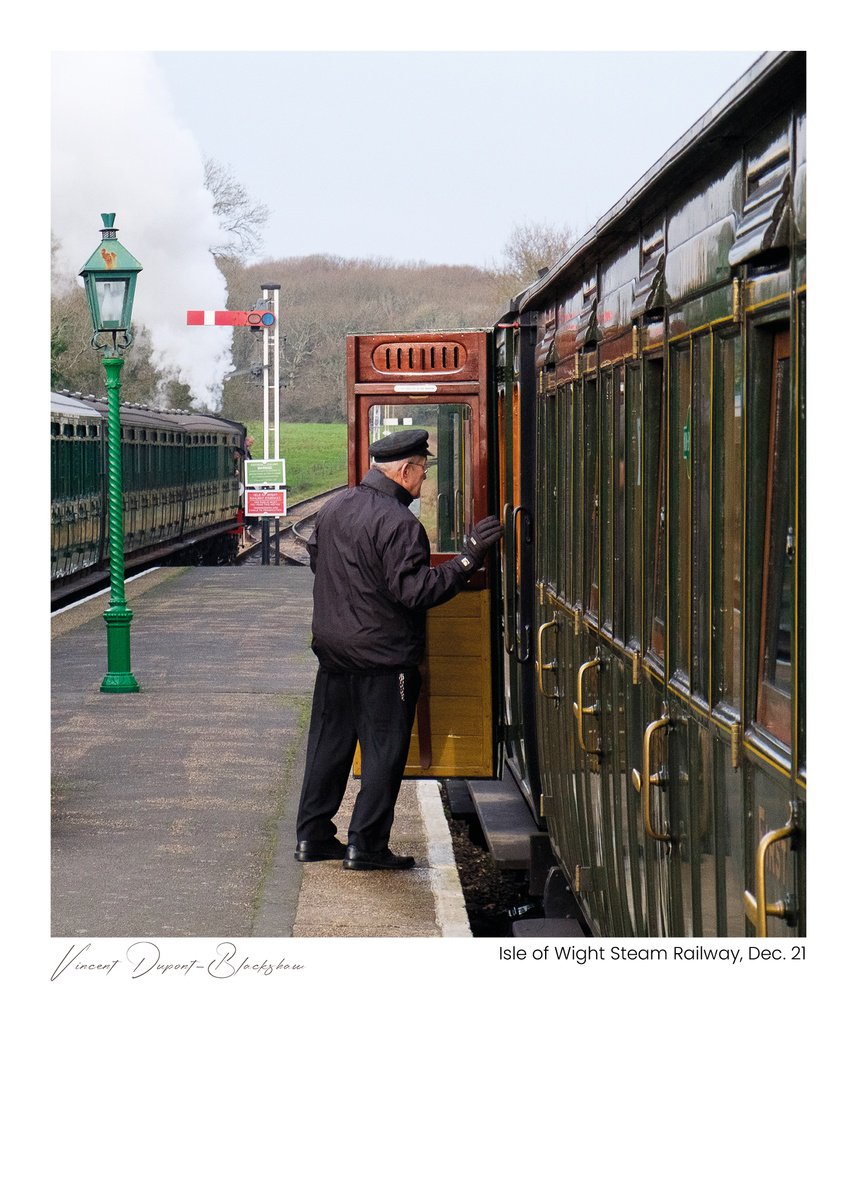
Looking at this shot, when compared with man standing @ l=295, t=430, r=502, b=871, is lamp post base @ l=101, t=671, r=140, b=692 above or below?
below

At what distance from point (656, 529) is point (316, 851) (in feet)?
11.1

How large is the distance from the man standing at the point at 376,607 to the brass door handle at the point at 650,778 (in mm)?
2211

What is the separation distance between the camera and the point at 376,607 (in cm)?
654

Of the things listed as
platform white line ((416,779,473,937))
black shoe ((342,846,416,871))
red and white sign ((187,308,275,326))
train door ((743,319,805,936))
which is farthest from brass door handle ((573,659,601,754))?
red and white sign ((187,308,275,326))

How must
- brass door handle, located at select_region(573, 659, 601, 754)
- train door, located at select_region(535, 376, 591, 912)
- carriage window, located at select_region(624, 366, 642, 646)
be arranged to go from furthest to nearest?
1. train door, located at select_region(535, 376, 591, 912)
2. brass door handle, located at select_region(573, 659, 601, 754)
3. carriage window, located at select_region(624, 366, 642, 646)

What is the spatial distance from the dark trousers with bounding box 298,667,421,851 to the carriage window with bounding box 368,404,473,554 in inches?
40.8

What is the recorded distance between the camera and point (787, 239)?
290 centimetres

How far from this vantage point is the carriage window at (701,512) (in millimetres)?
3678

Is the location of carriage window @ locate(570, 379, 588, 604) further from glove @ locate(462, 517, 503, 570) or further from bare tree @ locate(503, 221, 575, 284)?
bare tree @ locate(503, 221, 575, 284)

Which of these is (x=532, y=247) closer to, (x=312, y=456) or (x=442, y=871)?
(x=312, y=456)

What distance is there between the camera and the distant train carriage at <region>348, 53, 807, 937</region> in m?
3.05

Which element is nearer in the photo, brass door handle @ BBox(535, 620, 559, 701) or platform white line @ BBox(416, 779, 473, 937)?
platform white line @ BBox(416, 779, 473, 937)

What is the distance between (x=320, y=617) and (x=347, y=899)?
3.55 feet
